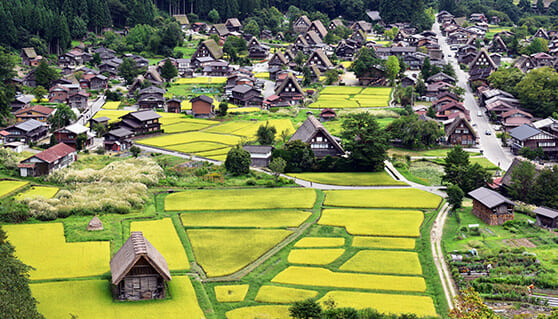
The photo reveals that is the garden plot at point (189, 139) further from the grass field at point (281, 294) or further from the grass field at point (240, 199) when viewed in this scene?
the grass field at point (281, 294)

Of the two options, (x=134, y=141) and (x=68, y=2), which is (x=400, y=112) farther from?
(x=68, y=2)

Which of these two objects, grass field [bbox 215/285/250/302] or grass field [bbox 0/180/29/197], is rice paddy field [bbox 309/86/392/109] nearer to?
grass field [bbox 0/180/29/197]

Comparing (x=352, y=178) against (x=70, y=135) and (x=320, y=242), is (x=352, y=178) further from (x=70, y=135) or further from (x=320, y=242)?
(x=70, y=135)

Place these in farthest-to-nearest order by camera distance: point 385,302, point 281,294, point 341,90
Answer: point 341,90, point 281,294, point 385,302

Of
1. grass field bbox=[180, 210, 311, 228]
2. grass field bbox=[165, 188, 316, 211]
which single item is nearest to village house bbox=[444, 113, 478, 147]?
grass field bbox=[165, 188, 316, 211]

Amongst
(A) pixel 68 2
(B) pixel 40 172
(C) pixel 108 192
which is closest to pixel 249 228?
(C) pixel 108 192

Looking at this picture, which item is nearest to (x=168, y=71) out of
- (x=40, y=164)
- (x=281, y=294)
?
(x=40, y=164)
